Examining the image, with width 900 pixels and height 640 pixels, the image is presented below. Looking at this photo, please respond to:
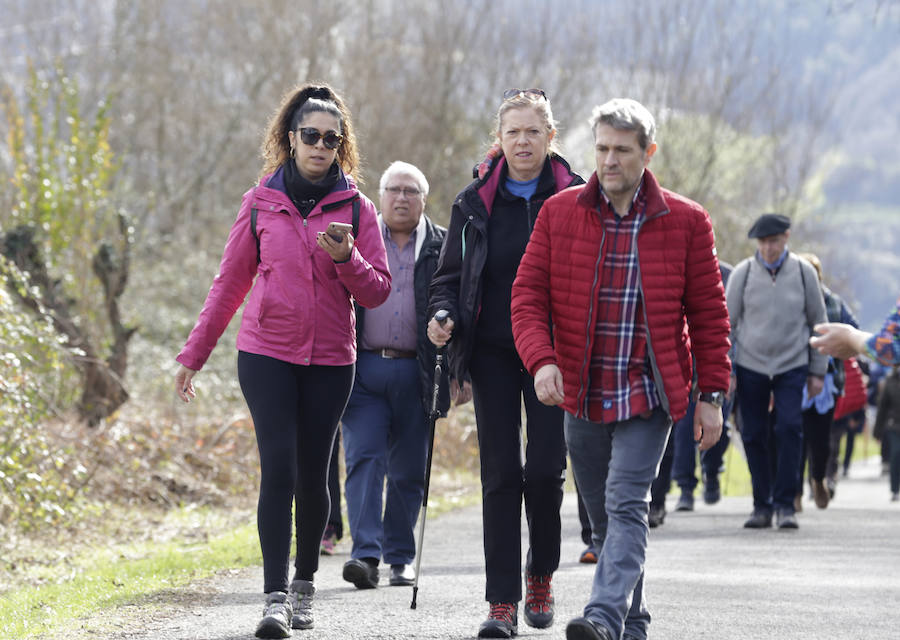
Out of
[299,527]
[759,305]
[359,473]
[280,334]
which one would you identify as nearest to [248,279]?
[280,334]

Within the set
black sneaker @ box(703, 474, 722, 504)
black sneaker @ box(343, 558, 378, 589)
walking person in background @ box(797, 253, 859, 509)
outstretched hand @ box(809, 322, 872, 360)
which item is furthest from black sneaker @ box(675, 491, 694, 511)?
outstretched hand @ box(809, 322, 872, 360)

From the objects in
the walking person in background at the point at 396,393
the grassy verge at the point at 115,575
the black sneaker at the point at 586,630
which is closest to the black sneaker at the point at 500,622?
the black sneaker at the point at 586,630

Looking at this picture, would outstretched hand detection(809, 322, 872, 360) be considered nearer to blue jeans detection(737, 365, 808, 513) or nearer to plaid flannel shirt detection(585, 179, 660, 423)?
plaid flannel shirt detection(585, 179, 660, 423)

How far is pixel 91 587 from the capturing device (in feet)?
24.7

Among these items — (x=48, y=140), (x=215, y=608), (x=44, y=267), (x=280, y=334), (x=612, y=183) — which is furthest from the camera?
(x=48, y=140)

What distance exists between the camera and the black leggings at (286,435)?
19.1ft

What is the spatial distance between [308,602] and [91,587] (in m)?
1.96

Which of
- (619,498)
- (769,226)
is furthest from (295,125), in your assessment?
(769,226)

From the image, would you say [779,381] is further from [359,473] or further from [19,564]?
[19,564]

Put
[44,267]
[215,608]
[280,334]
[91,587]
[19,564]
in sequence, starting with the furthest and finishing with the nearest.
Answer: [44,267], [19,564], [91,587], [215,608], [280,334]

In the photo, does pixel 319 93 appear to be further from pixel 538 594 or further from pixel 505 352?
pixel 538 594

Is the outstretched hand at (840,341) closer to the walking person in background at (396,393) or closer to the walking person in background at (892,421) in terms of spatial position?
the walking person in background at (396,393)

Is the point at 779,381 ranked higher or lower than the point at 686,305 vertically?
lower

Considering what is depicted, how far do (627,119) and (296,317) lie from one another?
1.66 metres
